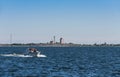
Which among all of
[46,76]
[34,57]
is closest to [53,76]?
[46,76]

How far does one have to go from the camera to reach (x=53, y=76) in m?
58.8

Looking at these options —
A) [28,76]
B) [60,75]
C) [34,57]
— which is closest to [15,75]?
[28,76]

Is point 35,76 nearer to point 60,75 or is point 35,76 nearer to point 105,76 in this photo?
point 60,75

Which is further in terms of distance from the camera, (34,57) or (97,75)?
(34,57)

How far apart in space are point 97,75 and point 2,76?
1333 cm

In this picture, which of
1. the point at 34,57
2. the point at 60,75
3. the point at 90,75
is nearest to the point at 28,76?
the point at 60,75

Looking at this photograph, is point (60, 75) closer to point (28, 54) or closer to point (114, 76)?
point (114, 76)

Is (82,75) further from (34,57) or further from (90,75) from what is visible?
(34,57)

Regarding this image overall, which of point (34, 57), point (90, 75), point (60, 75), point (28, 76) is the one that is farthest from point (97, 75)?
point (34, 57)

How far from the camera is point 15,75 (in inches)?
2349

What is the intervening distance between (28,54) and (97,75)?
201 feet

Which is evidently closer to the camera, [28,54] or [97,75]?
[97,75]

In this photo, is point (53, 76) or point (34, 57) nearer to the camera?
point (53, 76)

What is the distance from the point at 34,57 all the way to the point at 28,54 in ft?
7.83
